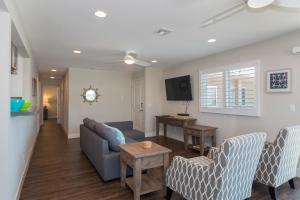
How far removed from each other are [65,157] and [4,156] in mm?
2438

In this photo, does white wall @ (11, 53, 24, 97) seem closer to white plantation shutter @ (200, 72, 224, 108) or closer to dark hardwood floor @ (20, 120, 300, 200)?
dark hardwood floor @ (20, 120, 300, 200)

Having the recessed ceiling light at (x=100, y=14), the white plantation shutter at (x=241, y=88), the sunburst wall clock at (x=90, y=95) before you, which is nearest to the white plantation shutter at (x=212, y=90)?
the white plantation shutter at (x=241, y=88)

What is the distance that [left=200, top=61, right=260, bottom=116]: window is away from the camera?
145 inches

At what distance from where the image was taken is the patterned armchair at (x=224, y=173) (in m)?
1.77

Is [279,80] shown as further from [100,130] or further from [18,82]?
[18,82]

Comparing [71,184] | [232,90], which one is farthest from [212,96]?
[71,184]

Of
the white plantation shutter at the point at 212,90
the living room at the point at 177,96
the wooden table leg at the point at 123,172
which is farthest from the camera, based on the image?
the white plantation shutter at the point at 212,90

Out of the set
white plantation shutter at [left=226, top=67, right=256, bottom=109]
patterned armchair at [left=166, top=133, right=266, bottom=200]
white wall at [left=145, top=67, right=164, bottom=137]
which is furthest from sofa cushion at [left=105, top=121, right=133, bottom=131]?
patterned armchair at [left=166, top=133, right=266, bottom=200]

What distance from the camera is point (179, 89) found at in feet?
18.2

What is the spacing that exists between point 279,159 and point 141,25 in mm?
2611

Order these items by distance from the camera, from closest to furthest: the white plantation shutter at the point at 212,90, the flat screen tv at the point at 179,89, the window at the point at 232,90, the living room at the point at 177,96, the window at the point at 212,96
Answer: the living room at the point at 177,96 → the window at the point at 232,90 → the white plantation shutter at the point at 212,90 → the window at the point at 212,96 → the flat screen tv at the point at 179,89

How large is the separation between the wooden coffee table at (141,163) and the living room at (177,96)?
14 mm

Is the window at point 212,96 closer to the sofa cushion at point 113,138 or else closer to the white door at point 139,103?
the white door at point 139,103

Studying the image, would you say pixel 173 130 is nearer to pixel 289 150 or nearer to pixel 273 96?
pixel 273 96
